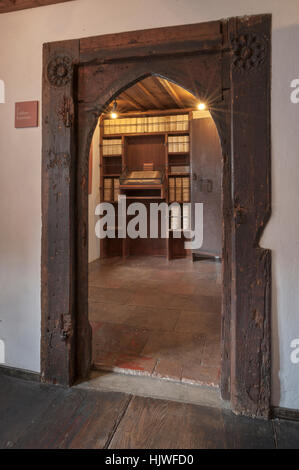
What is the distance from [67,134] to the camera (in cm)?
170

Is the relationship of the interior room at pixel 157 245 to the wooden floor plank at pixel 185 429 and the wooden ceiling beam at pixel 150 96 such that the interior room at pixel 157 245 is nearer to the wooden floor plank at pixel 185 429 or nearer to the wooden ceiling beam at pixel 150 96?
the wooden ceiling beam at pixel 150 96

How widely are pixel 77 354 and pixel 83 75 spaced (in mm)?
1722

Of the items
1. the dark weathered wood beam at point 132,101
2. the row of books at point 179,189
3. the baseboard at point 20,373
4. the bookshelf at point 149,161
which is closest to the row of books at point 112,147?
the bookshelf at point 149,161

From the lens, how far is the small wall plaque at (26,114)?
1768 mm

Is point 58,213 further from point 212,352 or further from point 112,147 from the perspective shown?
point 112,147

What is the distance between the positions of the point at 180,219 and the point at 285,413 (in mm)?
4003

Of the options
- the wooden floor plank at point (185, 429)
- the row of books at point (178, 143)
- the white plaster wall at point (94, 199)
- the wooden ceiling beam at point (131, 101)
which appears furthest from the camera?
the row of books at point (178, 143)

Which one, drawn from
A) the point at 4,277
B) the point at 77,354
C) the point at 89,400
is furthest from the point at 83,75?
the point at 89,400

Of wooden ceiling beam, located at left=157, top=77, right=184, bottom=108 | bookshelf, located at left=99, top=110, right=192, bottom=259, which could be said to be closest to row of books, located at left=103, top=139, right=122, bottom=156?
bookshelf, located at left=99, top=110, right=192, bottom=259

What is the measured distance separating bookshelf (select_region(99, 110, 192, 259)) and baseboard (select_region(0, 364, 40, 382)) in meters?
3.65

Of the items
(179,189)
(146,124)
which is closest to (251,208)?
(179,189)

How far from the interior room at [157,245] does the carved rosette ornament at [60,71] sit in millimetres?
1056

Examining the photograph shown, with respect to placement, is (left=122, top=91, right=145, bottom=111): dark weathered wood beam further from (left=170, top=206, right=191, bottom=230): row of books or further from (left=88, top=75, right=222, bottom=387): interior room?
(left=170, top=206, right=191, bottom=230): row of books

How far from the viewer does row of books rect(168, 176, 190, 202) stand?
17.3 ft
